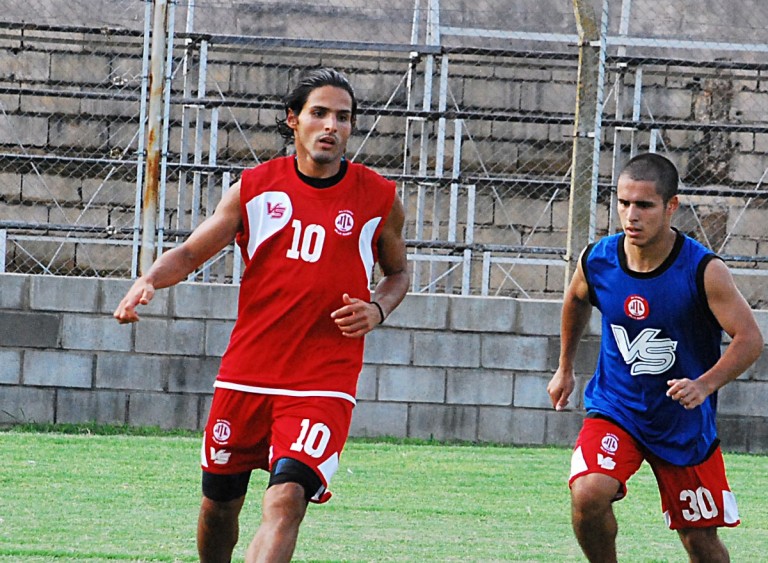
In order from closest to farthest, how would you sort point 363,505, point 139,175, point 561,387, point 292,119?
point 292,119 → point 561,387 → point 363,505 → point 139,175

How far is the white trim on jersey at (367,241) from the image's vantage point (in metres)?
4.50

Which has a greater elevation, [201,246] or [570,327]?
[201,246]

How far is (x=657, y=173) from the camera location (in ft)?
15.6

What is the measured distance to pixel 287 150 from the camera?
14664mm

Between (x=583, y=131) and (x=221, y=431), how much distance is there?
5.51 m

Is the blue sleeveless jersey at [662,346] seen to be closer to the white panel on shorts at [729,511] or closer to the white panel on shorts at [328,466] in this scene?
the white panel on shorts at [729,511]

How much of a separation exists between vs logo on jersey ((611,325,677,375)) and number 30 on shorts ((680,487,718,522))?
1.47 feet

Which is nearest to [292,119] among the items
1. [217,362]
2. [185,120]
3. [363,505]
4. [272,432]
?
[272,432]

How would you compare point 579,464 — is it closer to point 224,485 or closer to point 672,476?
point 672,476

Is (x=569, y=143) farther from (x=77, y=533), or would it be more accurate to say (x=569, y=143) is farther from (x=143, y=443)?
(x=77, y=533)

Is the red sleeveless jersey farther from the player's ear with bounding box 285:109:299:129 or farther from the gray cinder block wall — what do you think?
the gray cinder block wall

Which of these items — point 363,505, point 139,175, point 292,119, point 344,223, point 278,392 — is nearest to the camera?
point 278,392

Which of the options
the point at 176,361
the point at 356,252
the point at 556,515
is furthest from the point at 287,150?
the point at 356,252

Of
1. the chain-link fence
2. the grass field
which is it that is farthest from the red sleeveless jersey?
the chain-link fence
